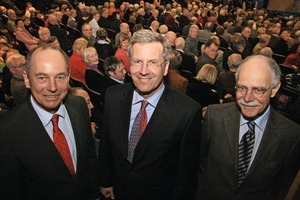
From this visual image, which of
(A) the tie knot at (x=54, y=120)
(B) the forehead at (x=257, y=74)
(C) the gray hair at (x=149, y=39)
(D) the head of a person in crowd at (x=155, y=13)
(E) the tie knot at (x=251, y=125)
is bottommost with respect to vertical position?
(D) the head of a person in crowd at (x=155, y=13)

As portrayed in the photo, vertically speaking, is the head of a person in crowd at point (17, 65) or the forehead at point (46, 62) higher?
the forehead at point (46, 62)

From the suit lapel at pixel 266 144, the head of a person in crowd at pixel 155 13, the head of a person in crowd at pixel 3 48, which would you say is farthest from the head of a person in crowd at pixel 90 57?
the head of a person in crowd at pixel 155 13

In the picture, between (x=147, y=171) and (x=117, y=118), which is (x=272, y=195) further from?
(x=117, y=118)

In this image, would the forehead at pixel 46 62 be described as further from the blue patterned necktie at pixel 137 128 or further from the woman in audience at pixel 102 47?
the woman in audience at pixel 102 47

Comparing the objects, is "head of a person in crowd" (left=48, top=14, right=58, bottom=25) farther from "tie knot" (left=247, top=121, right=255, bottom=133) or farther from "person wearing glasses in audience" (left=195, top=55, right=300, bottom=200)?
"tie knot" (left=247, top=121, right=255, bottom=133)

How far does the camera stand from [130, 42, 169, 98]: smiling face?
193 centimetres

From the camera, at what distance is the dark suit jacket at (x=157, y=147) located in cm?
203

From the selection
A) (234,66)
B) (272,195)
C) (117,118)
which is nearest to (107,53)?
(234,66)

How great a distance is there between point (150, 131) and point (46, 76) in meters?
0.73

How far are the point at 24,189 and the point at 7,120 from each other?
0.43m

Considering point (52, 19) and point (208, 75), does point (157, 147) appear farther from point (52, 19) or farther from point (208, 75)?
point (52, 19)

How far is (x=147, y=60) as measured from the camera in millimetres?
1932

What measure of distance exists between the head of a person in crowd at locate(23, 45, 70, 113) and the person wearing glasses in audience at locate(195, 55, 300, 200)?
975 millimetres

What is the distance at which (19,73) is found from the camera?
3.88 meters
